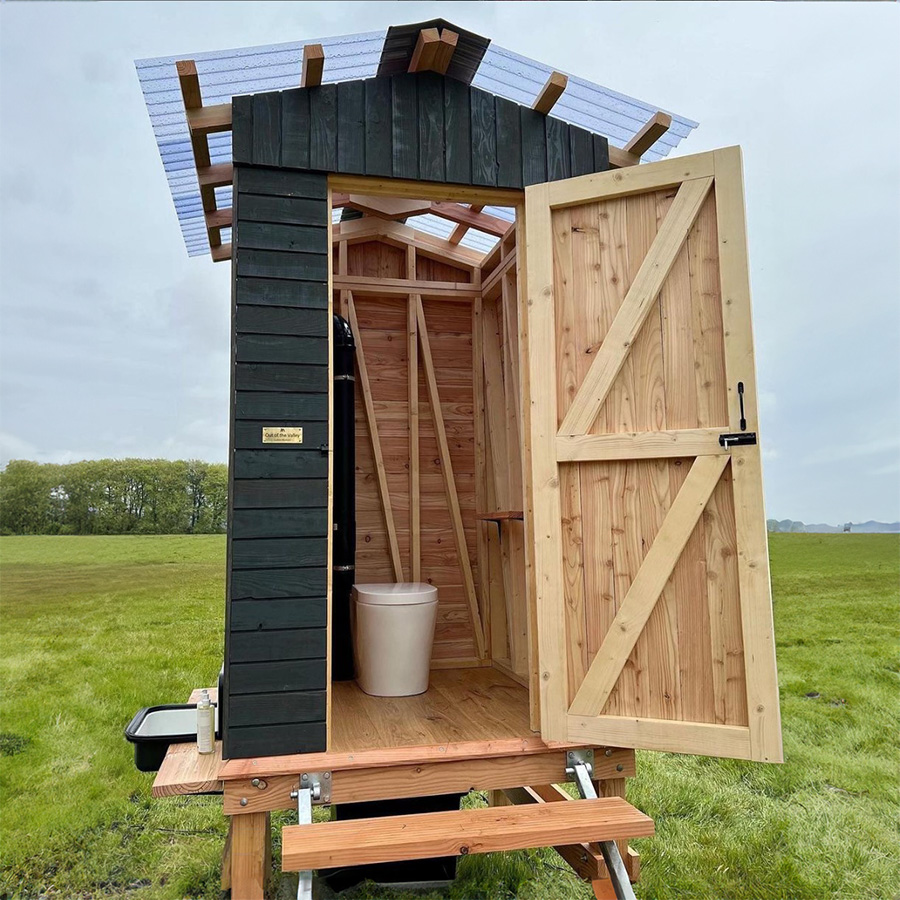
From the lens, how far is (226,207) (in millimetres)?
3621

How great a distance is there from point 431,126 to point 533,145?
46cm

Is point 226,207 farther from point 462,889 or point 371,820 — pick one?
point 462,889

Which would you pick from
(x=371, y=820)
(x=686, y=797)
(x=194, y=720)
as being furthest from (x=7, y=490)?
(x=686, y=797)

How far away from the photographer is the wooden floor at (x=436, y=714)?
2.74m

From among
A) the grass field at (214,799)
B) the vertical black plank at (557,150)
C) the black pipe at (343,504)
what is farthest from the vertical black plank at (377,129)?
the grass field at (214,799)

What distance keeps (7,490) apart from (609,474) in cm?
632

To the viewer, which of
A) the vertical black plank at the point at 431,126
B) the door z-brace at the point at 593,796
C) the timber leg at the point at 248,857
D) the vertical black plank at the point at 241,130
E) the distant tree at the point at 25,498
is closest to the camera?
the door z-brace at the point at 593,796

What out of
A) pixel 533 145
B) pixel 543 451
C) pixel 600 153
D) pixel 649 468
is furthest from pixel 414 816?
pixel 600 153

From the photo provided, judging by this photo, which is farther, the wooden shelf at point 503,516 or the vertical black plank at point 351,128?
the wooden shelf at point 503,516

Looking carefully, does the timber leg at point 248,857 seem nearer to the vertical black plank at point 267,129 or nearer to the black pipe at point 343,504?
the black pipe at point 343,504

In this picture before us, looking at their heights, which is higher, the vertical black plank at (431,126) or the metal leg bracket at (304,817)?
the vertical black plank at (431,126)

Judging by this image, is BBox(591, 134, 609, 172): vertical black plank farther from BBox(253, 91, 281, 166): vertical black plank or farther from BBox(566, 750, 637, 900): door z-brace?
BBox(566, 750, 637, 900): door z-brace

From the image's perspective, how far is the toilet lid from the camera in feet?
11.3

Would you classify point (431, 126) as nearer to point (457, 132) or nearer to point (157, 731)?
point (457, 132)
